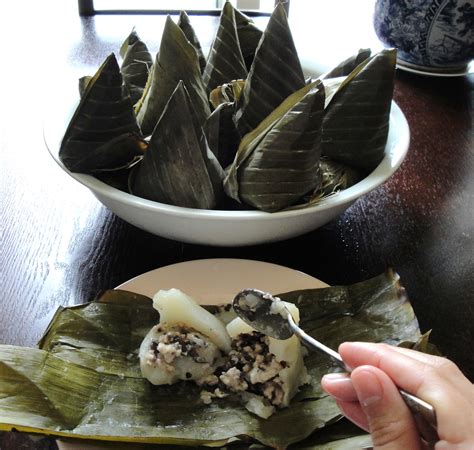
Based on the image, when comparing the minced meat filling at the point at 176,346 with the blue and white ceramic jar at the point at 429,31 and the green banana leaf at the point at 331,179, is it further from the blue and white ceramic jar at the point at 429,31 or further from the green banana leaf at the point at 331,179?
the blue and white ceramic jar at the point at 429,31

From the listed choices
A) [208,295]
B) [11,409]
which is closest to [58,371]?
[11,409]

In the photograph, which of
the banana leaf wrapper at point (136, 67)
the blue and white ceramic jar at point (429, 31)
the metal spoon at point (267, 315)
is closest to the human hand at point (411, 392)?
the metal spoon at point (267, 315)

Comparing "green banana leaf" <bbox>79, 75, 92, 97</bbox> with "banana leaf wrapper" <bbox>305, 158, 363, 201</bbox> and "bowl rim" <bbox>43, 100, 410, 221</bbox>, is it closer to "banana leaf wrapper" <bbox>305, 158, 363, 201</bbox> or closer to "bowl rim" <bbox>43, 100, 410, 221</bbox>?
"bowl rim" <bbox>43, 100, 410, 221</bbox>

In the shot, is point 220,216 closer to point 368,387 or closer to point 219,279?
point 219,279

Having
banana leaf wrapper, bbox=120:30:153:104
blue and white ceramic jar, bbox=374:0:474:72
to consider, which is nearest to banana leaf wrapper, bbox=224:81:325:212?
banana leaf wrapper, bbox=120:30:153:104

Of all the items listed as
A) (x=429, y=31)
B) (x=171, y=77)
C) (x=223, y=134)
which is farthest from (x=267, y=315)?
(x=429, y=31)

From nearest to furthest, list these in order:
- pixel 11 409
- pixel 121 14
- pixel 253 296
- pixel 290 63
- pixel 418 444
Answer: pixel 418 444 < pixel 11 409 < pixel 253 296 < pixel 290 63 < pixel 121 14

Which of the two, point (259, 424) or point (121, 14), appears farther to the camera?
point (121, 14)

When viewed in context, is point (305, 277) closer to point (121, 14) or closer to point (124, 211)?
point (124, 211)
